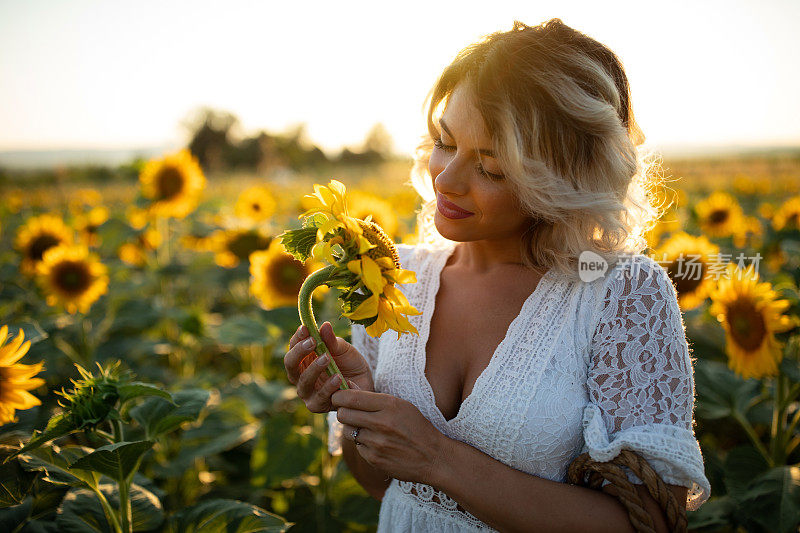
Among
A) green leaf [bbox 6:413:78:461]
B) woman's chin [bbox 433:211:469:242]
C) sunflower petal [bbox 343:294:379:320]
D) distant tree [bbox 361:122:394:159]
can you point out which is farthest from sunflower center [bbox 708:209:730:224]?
distant tree [bbox 361:122:394:159]

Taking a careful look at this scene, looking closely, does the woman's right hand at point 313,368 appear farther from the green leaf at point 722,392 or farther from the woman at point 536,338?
the green leaf at point 722,392

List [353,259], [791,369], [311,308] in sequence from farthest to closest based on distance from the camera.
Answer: [791,369], [311,308], [353,259]

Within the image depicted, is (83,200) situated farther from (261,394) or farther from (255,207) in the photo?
(261,394)

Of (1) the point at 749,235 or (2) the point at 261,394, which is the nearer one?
(2) the point at 261,394

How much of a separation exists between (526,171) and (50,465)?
1.25 m

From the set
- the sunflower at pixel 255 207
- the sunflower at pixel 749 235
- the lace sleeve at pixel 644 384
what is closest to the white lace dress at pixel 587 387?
the lace sleeve at pixel 644 384

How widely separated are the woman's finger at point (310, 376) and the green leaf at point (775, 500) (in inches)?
58.9

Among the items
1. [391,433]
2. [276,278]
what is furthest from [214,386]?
[391,433]

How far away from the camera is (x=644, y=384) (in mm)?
1161

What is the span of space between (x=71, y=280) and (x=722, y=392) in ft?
9.87

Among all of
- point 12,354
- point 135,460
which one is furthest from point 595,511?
point 12,354

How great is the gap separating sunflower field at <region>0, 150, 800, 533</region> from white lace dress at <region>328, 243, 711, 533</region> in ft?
1.83

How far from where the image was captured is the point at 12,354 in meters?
1.29

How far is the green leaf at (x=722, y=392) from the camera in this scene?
7.04 ft
